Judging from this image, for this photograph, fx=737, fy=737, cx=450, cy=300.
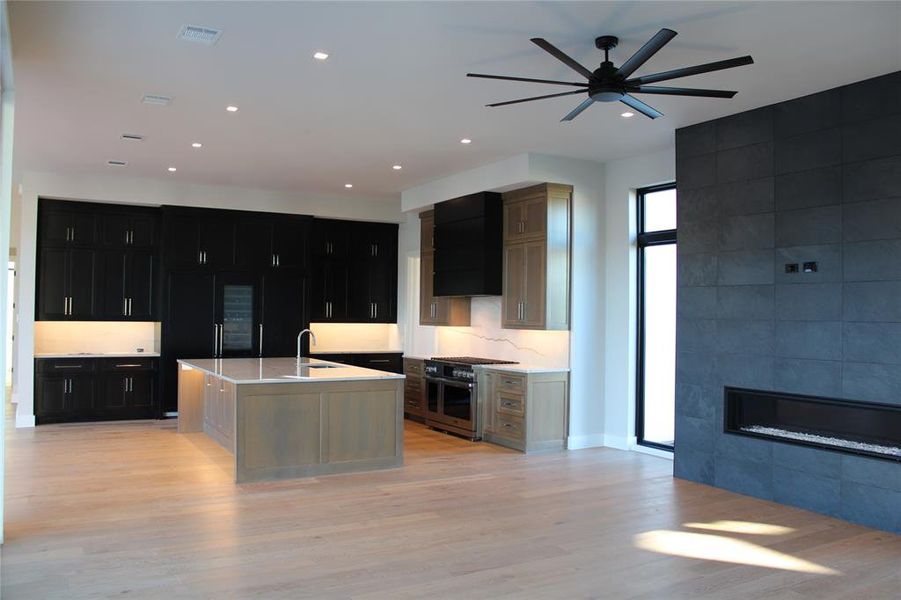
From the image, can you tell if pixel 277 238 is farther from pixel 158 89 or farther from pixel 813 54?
pixel 813 54

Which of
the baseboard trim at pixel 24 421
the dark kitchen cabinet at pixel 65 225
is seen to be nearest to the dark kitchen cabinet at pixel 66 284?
the dark kitchen cabinet at pixel 65 225

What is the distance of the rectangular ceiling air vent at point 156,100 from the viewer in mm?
5574

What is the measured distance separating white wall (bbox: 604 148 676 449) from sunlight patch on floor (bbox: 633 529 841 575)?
297 centimetres

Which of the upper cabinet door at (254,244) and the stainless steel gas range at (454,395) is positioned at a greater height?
the upper cabinet door at (254,244)

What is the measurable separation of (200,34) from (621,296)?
495 cm

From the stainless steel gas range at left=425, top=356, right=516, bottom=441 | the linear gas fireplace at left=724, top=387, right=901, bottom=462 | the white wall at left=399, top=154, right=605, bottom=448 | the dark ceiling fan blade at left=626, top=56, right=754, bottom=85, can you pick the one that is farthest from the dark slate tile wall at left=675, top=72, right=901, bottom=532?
the stainless steel gas range at left=425, top=356, right=516, bottom=441

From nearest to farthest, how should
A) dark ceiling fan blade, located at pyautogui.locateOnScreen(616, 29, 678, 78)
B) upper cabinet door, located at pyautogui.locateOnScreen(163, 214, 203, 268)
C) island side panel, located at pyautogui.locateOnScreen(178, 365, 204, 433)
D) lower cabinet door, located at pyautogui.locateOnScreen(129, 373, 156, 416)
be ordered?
dark ceiling fan blade, located at pyautogui.locateOnScreen(616, 29, 678, 78) < island side panel, located at pyautogui.locateOnScreen(178, 365, 204, 433) < lower cabinet door, located at pyautogui.locateOnScreen(129, 373, 156, 416) < upper cabinet door, located at pyautogui.locateOnScreen(163, 214, 203, 268)

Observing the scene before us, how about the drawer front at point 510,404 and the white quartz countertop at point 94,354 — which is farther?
the white quartz countertop at point 94,354

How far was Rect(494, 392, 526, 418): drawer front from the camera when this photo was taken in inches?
295

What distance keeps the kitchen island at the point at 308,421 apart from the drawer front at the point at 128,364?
286cm

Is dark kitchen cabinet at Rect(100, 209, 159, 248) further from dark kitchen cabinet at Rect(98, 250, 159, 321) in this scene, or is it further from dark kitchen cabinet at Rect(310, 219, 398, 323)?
dark kitchen cabinet at Rect(310, 219, 398, 323)

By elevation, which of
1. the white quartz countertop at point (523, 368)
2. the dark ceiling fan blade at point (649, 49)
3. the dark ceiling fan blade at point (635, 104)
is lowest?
the white quartz countertop at point (523, 368)

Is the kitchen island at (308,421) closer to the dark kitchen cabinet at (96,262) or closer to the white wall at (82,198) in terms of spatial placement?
the dark kitchen cabinet at (96,262)

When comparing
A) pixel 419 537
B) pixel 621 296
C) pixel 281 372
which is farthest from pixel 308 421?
pixel 621 296
